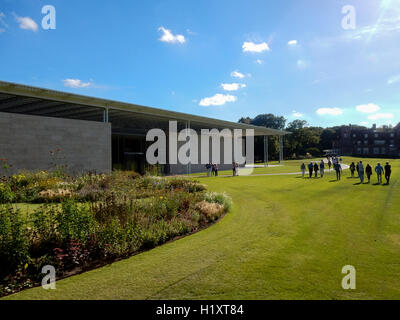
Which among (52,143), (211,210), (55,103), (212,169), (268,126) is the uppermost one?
(268,126)

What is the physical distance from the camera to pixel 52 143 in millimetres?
17359

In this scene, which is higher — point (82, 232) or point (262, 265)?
point (82, 232)

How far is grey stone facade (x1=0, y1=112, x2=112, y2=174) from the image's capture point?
15633 millimetres

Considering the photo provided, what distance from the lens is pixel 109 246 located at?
16.4ft

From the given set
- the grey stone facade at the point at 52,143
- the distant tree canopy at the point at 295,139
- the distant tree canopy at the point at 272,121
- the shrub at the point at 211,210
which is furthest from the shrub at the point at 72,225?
the distant tree canopy at the point at 272,121

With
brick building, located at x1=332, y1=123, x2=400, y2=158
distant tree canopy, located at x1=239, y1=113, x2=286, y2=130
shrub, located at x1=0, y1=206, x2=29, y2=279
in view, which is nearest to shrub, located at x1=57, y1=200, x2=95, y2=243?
shrub, located at x1=0, y1=206, x2=29, y2=279

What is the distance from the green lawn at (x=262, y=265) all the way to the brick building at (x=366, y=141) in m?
91.1

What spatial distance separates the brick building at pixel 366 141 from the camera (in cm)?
8206

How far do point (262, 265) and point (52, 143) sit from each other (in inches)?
703

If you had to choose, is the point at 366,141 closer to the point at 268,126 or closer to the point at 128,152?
the point at 268,126

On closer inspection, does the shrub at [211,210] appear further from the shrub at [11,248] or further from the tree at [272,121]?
the tree at [272,121]

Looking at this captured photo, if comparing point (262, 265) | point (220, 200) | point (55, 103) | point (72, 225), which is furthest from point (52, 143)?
point (262, 265)
